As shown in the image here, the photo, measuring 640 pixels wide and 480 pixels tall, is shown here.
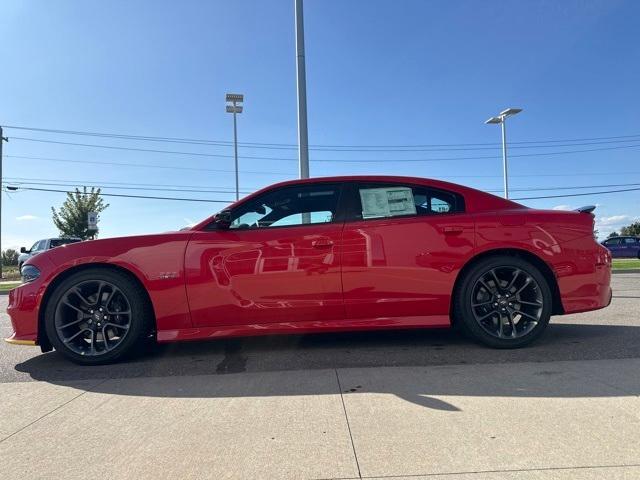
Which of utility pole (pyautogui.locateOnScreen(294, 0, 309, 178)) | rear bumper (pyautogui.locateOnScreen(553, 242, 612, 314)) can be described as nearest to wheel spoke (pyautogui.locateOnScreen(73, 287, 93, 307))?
rear bumper (pyautogui.locateOnScreen(553, 242, 612, 314))

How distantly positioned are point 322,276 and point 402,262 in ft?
2.35

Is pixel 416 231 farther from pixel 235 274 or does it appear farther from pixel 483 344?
pixel 235 274

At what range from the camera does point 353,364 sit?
4074 millimetres

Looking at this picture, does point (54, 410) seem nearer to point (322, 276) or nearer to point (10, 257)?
point (322, 276)

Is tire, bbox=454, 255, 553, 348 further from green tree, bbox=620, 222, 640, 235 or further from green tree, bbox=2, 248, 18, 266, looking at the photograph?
green tree, bbox=620, 222, 640, 235

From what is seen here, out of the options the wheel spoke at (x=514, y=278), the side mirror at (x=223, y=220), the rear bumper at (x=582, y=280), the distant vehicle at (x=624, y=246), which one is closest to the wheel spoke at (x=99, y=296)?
the side mirror at (x=223, y=220)

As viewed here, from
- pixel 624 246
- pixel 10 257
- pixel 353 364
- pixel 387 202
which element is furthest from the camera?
pixel 10 257

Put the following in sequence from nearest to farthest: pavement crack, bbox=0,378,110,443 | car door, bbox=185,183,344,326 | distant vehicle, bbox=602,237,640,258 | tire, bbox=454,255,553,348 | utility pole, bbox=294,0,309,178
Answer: pavement crack, bbox=0,378,110,443
car door, bbox=185,183,344,326
tire, bbox=454,255,553,348
utility pole, bbox=294,0,309,178
distant vehicle, bbox=602,237,640,258

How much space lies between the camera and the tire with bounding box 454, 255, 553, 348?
433cm

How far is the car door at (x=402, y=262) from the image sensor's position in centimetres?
425

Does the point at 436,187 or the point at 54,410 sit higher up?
the point at 436,187

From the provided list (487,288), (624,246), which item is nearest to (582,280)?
(487,288)

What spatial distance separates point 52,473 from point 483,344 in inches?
137

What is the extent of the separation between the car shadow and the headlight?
2.64 ft
